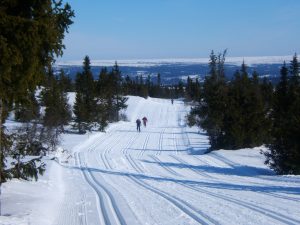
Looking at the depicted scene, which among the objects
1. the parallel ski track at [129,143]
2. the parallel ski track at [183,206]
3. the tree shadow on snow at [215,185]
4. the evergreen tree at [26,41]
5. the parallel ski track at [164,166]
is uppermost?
the evergreen tree at [26,41]

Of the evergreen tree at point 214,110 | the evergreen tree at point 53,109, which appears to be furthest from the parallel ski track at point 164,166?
the evergreen tree at point 53,109

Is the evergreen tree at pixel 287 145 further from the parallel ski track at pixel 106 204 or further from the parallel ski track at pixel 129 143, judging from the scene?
the parallel ski track at pixel 129 143

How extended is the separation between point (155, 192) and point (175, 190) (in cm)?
82

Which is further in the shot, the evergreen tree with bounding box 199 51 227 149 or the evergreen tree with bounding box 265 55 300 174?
the evergreen tree with bounding box 199 51 227 149

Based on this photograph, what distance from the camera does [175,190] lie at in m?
15.0

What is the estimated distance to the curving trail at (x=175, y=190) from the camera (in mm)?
9914

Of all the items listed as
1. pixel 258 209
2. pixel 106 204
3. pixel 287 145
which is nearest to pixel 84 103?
pixel 287 145

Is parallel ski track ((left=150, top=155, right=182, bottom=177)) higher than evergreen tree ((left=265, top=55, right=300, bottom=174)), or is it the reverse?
evergreen tree ((left=265, top=55, right=300, bottom=174))

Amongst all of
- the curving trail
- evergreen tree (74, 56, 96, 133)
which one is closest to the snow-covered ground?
the curving trail

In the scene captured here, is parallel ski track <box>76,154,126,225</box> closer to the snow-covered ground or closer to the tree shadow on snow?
the snow-covered ground

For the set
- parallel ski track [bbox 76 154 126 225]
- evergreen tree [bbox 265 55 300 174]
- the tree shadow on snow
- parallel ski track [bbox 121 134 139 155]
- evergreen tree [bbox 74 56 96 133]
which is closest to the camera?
parallel ski track [bbox 76 154 126 225]

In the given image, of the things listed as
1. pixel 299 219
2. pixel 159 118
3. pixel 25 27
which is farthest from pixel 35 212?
pixel 159 118

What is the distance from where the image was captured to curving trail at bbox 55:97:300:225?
32.5 feet

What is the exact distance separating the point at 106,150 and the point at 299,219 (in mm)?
25593
